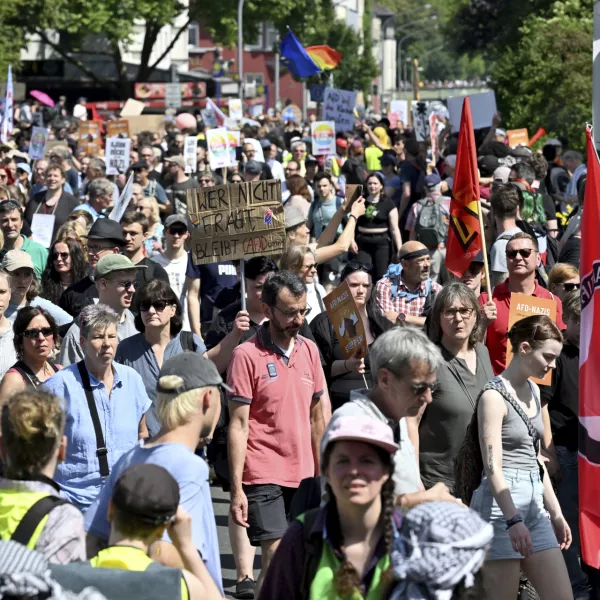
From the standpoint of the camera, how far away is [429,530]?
3355 millimetres

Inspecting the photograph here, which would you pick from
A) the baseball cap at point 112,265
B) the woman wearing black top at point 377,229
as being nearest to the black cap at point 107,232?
the baseball cap at point 112,265

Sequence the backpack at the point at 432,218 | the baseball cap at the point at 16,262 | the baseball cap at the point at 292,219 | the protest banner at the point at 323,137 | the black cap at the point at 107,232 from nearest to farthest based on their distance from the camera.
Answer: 1. the baseball cap at the point at 16,262
2. the black cap at the point at 107,232
3. the baseball cap at the point at 292,219
4. the backpack at the point at 432,218
5. the protest banner at the point at 323,137

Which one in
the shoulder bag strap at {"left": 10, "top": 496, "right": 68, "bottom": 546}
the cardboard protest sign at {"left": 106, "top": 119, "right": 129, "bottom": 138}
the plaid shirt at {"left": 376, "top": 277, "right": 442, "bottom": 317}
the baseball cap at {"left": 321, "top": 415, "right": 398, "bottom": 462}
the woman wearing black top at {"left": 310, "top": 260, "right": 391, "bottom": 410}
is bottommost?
the woman wearing black top at {"left": 310, "top": 260, "right": 391, "bottom": 410}

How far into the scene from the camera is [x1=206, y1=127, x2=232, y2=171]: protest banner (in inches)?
687

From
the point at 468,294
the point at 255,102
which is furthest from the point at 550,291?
the point at 255,102

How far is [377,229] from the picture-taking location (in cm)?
1470

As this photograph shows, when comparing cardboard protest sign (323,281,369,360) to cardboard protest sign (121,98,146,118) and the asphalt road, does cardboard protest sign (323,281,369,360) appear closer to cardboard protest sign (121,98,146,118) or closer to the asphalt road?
the asphalt road

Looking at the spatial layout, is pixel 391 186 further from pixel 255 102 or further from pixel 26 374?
pixel 255 102

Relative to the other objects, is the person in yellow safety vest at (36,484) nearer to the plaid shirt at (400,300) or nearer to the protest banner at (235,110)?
the plaid shirt at (400,300)

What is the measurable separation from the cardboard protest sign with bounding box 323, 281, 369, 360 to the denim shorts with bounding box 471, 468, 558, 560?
1756 millimetres

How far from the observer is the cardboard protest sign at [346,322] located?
7336 millimetres

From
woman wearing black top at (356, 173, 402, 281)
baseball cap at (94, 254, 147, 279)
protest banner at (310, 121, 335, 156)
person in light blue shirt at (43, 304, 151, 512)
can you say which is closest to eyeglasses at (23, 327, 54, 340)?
person in light blue shirt at (43, 304, 151, 512)

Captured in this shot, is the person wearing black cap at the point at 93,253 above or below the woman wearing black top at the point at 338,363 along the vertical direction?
above

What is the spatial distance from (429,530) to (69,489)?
2.93 m
